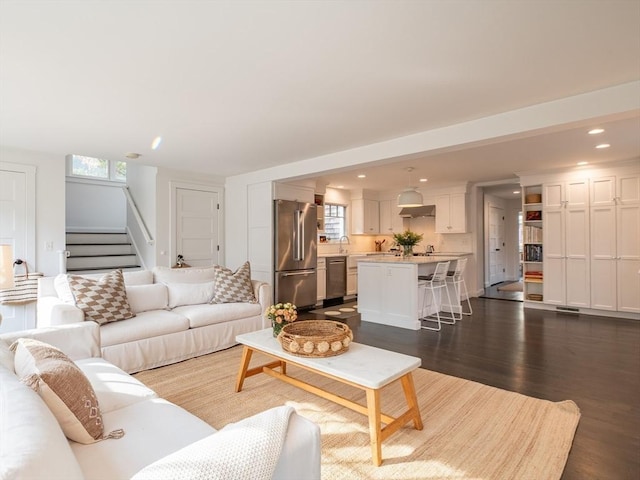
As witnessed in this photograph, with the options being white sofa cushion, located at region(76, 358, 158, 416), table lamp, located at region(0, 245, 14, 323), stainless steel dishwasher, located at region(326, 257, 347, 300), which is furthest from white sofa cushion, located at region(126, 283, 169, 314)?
stainless steel dishwasher, located at region(326, 257, 347, 300)

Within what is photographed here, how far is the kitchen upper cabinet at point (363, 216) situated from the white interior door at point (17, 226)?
18.9 feet

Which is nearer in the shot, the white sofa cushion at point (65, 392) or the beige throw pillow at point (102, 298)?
the white sofa cushion at point (65, 392)

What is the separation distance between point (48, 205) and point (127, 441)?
4.33 metres

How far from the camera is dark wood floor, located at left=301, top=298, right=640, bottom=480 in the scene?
6.84 ft

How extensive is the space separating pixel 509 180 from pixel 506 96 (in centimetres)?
456

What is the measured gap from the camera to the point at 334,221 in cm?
800

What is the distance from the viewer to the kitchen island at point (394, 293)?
494cm

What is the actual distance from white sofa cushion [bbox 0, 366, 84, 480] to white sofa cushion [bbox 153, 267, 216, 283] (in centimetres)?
311

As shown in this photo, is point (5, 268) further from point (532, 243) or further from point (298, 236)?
point (532, 243)

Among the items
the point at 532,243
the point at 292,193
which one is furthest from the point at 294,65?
the point at 532,243

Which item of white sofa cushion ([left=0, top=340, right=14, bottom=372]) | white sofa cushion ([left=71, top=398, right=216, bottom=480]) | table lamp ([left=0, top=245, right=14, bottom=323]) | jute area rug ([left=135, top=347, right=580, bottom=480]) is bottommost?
jute area rug ([left=135, top=347, right=580, bottom=480])

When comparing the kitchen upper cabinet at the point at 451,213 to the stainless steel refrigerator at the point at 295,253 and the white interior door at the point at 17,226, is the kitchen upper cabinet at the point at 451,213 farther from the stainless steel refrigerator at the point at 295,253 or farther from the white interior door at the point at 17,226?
the white interior door at the point at 17,226

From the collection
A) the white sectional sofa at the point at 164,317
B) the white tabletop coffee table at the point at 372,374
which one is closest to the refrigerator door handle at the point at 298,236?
the white sectional sofa at the point at 164,317

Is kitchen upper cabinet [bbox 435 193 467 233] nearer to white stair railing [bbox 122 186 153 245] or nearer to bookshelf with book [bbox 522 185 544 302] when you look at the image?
bookshelf with book [bbox 522 185 544 302]
